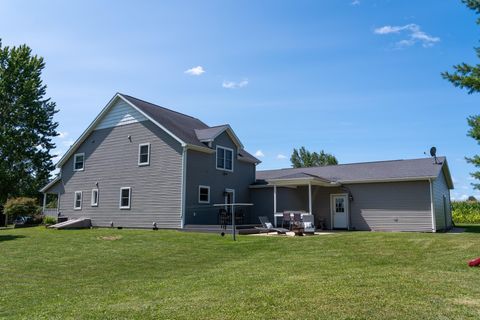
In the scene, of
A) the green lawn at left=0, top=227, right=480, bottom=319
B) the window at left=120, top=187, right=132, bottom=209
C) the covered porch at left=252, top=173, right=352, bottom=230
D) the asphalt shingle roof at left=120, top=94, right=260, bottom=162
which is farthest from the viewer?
the window at left=120, top=187, right=132, bottom=209

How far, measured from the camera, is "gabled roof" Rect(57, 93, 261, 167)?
Answer: 822 inches

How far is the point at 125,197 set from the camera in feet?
73.3

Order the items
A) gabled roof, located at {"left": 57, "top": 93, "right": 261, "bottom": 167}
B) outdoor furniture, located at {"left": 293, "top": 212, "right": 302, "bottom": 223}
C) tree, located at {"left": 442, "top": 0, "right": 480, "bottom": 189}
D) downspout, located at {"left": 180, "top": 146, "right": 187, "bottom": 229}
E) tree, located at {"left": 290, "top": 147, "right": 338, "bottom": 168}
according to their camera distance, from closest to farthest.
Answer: tree, located at {"left": 442, "top": 0, "right": 480, "bottom": 189} → outdoor furniture, located at {"left": 293, "top": 212, "right": 302, "bottom": 223} → downspout, located at {"left": 180, "top": 146, "right": 187, "bottom": 229} → gabled roof, located at {"left": 57, "top": 93, "right": 261, "bottom": 167} → tree, located at {"left": 290, "top": 147, "right": 338, "bottom": 168}

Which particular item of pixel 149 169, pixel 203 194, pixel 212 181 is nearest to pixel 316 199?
pixel 212 181

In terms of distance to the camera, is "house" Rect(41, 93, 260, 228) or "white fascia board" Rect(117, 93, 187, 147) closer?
"white fascia board" Rect(117, 93, 187, 147)

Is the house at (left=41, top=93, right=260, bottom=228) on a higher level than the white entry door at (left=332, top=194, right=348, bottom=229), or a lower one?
higher

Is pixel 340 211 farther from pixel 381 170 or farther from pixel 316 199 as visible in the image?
pixel 381 170

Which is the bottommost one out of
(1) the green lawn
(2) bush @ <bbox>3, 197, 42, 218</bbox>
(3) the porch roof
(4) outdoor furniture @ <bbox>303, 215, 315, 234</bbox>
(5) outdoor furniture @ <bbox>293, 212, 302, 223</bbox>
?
(1) the green lawn

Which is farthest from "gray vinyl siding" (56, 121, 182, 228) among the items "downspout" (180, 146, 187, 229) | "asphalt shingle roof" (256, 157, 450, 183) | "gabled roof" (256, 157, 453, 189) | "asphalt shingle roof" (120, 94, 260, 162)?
"asphalt shingle roof" (256, 157, 450, 183)

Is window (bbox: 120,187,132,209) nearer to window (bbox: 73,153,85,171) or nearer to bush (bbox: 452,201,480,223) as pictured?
window (bbox: 73,153,85,171)

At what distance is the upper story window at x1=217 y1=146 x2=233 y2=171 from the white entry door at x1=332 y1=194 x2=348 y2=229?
20.1 ft

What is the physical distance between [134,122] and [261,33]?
33.0 ft

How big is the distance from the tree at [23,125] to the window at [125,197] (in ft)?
78.5

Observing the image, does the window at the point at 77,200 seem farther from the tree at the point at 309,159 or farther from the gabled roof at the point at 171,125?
the tree at the point at 309,159
